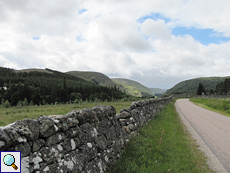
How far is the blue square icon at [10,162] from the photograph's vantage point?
7.76 feet

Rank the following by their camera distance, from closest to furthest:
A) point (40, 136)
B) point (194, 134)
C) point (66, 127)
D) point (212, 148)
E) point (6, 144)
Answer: point (6, 144) → point (40, 136) → point (66, 127) → point (212, 148) → point (194, 134)

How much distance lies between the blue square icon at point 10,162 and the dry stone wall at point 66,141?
0.06m

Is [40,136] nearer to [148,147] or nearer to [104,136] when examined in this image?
[104,136]

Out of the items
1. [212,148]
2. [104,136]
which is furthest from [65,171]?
[212,148]

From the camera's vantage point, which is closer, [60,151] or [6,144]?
[6,144]

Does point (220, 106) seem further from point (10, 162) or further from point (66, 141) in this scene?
point (10, 162)

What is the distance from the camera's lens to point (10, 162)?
2.36m

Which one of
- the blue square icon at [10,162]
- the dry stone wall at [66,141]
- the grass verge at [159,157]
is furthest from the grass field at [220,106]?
the blue square icon at [10,162]

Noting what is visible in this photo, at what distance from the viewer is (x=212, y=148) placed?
712 centimetres

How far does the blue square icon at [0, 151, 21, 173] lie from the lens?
7.76 feet

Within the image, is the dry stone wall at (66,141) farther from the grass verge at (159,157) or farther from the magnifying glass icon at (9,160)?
the grass verge at (159,157)

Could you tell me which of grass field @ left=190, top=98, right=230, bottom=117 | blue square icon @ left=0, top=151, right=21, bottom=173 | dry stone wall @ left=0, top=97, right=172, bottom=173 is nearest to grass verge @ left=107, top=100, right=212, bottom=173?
dry stone wall @ left=0, top=97, right=172, bottom=173

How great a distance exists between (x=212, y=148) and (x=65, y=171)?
269 inches

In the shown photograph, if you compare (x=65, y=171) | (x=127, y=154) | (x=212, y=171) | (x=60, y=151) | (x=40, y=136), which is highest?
(x=40, y=136)
